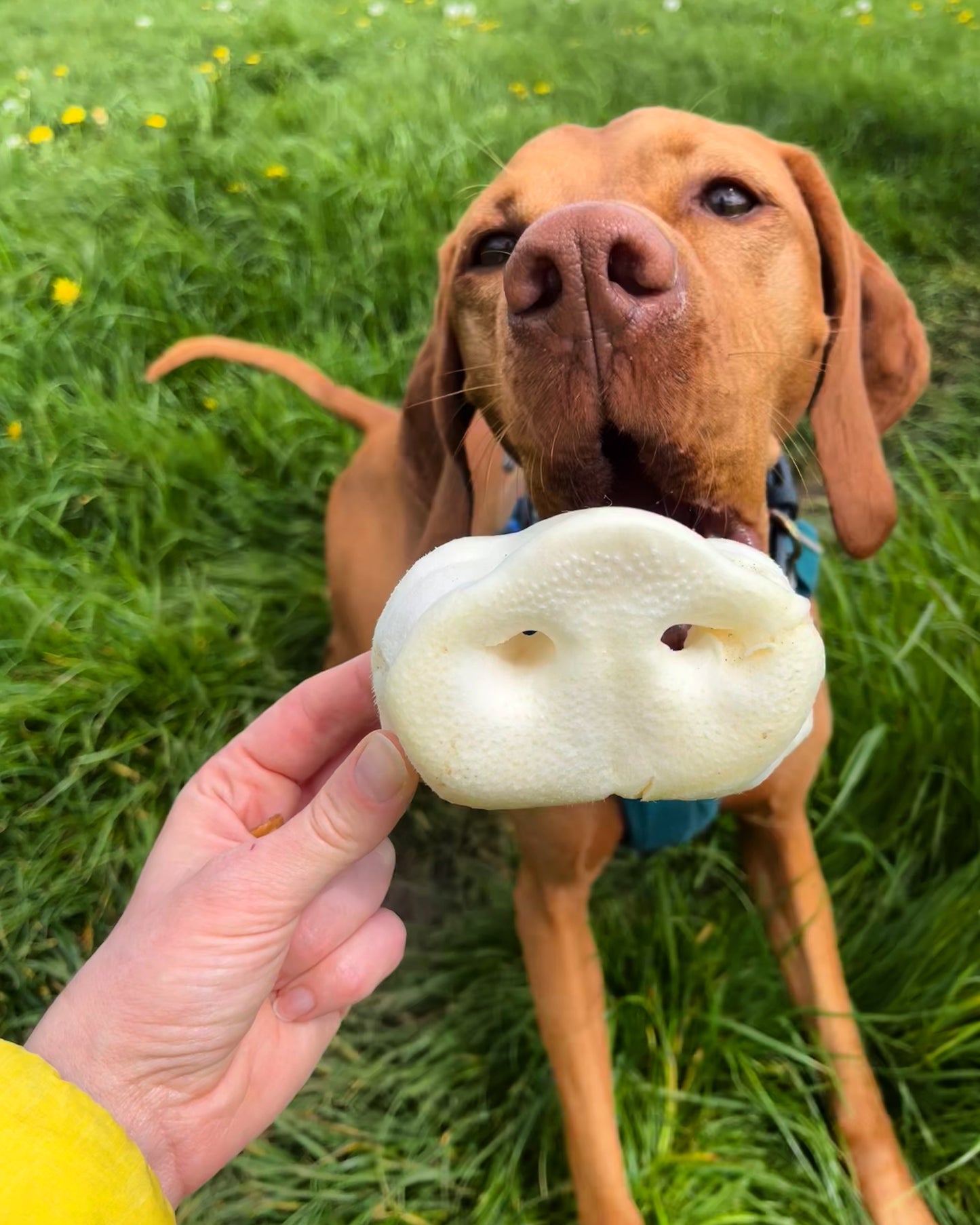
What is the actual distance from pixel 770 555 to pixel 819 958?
820 millimetres

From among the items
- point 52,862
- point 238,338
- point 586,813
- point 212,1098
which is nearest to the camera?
point 212,1098

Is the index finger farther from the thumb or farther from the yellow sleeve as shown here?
the yellow sleeve

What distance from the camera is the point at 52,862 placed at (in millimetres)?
2129

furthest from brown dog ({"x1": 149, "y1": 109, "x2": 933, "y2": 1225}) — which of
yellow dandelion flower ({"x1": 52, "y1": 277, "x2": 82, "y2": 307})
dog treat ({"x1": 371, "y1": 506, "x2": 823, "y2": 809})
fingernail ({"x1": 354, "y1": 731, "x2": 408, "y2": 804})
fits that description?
yellow dandelion flower ({"x1": 52, "y1": 277, "x2": 82, "y2": 307})

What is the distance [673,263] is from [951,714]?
136cm

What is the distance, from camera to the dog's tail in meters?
2.43

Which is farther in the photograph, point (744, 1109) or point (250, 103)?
point (250, 103)

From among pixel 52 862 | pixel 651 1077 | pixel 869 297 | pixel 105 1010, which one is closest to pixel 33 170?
pixel 52 862

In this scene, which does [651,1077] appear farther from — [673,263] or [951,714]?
[673,263]

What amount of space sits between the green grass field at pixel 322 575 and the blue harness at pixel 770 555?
0.32 m

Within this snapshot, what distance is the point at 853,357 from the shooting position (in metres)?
1.54

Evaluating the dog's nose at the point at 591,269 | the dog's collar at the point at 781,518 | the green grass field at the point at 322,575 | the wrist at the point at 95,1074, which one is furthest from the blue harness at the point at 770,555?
the wrist at the point at 95,1074

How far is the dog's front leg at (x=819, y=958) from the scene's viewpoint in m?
1.62

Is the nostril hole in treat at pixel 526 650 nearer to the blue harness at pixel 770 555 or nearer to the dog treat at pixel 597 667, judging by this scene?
the dog treat at pixel 597 667
